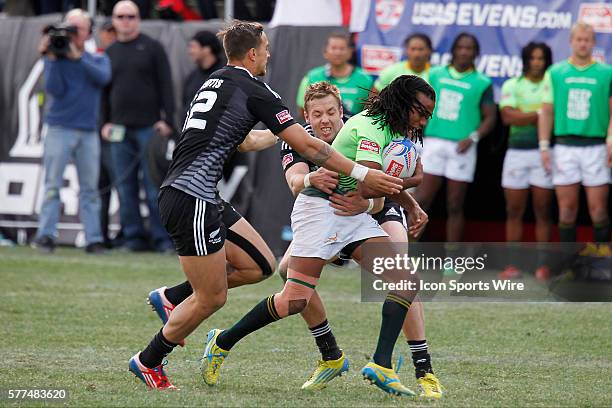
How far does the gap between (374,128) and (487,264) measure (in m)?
6.36

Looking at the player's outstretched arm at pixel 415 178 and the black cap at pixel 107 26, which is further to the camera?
the black cap at pixel 107 26

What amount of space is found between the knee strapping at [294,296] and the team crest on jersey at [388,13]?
6765 millimetres

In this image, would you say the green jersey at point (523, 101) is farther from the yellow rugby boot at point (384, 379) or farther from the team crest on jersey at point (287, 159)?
the yellow rugby boot at point (384, 379)

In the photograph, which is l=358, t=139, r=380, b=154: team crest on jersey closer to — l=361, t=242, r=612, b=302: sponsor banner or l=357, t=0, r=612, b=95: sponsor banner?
l=361, t=242, r=612, b=302: sponsor banner

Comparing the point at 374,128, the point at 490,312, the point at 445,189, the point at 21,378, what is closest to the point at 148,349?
the point at 21,378

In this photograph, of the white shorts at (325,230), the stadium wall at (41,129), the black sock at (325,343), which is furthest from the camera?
the stadium wall at (41,129)

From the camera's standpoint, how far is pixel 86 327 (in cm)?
920

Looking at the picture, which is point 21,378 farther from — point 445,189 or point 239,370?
point 445,189

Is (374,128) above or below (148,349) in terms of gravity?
above

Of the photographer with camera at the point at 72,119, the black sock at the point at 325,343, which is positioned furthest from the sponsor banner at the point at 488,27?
the black sock at the point at 325,343

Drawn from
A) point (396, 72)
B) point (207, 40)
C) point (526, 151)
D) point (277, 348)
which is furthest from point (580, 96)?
point (277, 348)

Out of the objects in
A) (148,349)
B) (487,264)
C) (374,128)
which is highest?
(374,128)

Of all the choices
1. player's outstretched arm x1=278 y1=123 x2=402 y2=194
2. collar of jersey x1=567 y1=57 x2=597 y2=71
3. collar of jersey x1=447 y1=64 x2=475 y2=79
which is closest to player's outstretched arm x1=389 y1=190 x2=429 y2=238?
player's outstretched arm x1=278 y1=123 x2=402 y2=194

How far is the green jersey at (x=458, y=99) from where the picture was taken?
41.7ft
